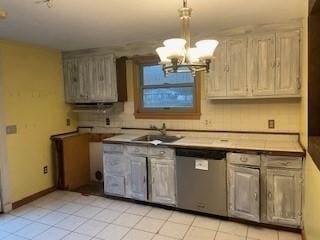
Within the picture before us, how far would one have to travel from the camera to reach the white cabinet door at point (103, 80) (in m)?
4.07

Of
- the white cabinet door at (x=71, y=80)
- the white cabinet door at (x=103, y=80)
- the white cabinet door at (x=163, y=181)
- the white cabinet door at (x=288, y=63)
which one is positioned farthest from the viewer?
the white cabinet door at (x=71, y=80)

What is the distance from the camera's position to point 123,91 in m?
4.21

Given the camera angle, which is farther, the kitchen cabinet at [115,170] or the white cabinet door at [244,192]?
the kitchen cabinet at [115,170]

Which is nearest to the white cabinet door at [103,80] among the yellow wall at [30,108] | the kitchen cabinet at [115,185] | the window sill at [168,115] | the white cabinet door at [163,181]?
the window sill at [168,115]

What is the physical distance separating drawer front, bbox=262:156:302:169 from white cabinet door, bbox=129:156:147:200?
1527mm

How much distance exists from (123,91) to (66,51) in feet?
3.94

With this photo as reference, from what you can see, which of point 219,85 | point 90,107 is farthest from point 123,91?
point 219,85

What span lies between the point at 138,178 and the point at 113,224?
704 mm

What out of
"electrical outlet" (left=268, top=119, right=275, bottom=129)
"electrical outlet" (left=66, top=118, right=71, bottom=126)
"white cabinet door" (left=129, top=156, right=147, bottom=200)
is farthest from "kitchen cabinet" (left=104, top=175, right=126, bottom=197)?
"electrical outlet" (left=268, top=119, right=275, bottom=129)

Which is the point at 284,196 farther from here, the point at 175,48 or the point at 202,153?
the point at 175,48

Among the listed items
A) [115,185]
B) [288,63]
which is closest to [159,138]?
[115,185]

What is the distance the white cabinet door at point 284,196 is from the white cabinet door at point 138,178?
1557 mm

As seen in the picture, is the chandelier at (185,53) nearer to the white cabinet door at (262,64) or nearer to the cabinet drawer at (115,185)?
the white cabinet door at (262,64)

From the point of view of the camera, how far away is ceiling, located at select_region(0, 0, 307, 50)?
2.36 meters
